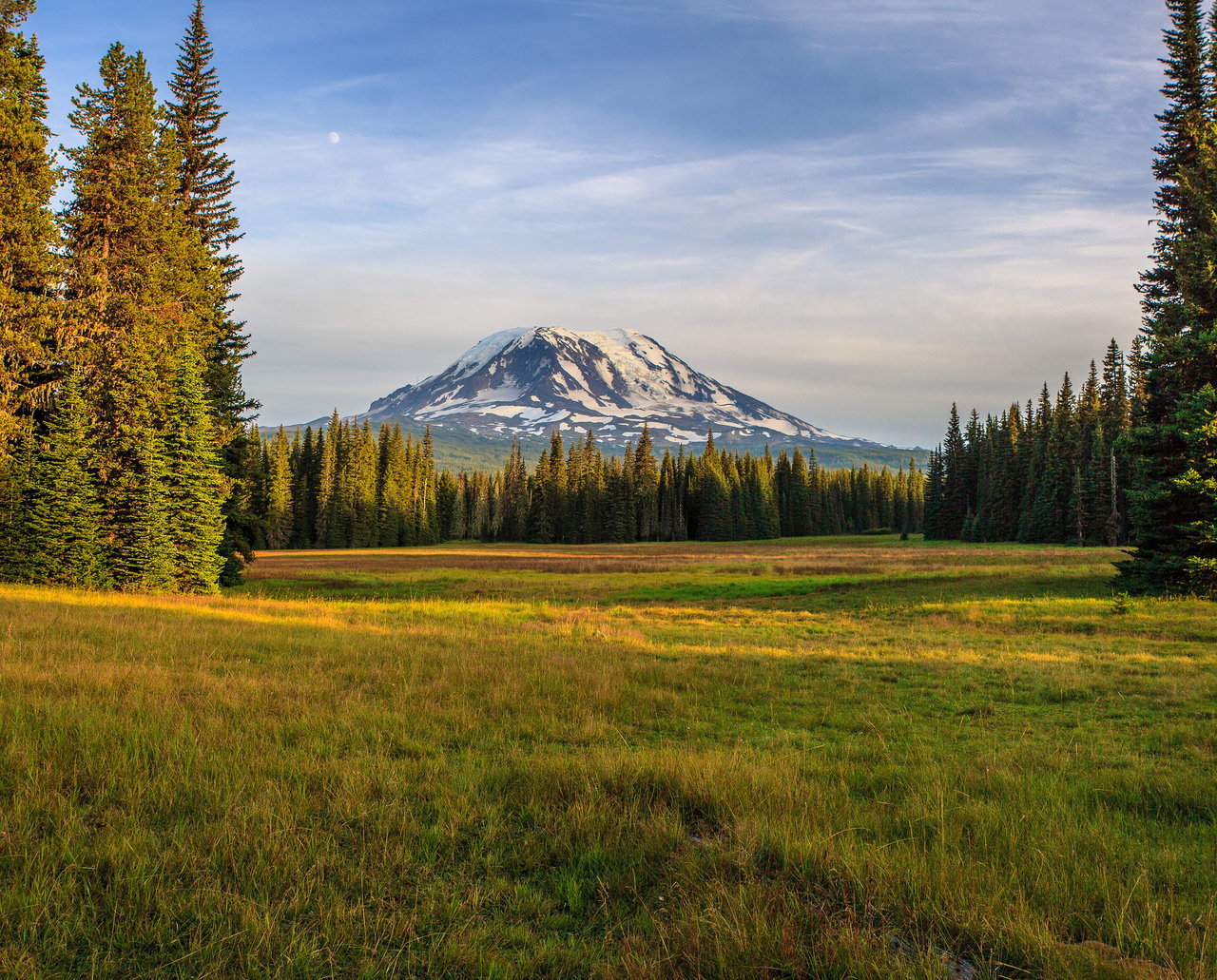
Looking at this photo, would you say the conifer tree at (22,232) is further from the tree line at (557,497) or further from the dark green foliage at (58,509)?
the tree line at (557,497)

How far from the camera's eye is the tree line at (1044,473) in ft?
209

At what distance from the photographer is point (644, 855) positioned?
453cm

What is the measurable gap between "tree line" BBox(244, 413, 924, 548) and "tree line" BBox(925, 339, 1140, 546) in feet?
46.6

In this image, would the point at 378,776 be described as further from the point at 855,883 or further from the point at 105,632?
the point at 105,632

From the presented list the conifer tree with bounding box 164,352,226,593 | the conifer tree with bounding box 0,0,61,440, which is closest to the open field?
the conifer tree with bounding box 164,352,226,593

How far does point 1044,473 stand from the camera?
247 feet

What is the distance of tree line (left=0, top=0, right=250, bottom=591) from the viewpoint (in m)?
21.8

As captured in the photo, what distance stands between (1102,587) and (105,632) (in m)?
32.9

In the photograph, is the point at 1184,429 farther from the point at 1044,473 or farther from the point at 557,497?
the point at 557,497

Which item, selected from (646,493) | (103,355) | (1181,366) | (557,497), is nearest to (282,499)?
(557,497)

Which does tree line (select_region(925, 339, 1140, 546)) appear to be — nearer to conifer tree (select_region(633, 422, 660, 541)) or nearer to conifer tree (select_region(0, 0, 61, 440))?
conifer tree (select_region(633, 422, 660, 541))

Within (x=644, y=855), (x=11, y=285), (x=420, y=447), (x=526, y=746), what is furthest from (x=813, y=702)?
(x=420, y=447)

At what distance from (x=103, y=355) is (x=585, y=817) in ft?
89.5

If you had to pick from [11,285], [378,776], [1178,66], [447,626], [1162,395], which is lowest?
[447,626]
